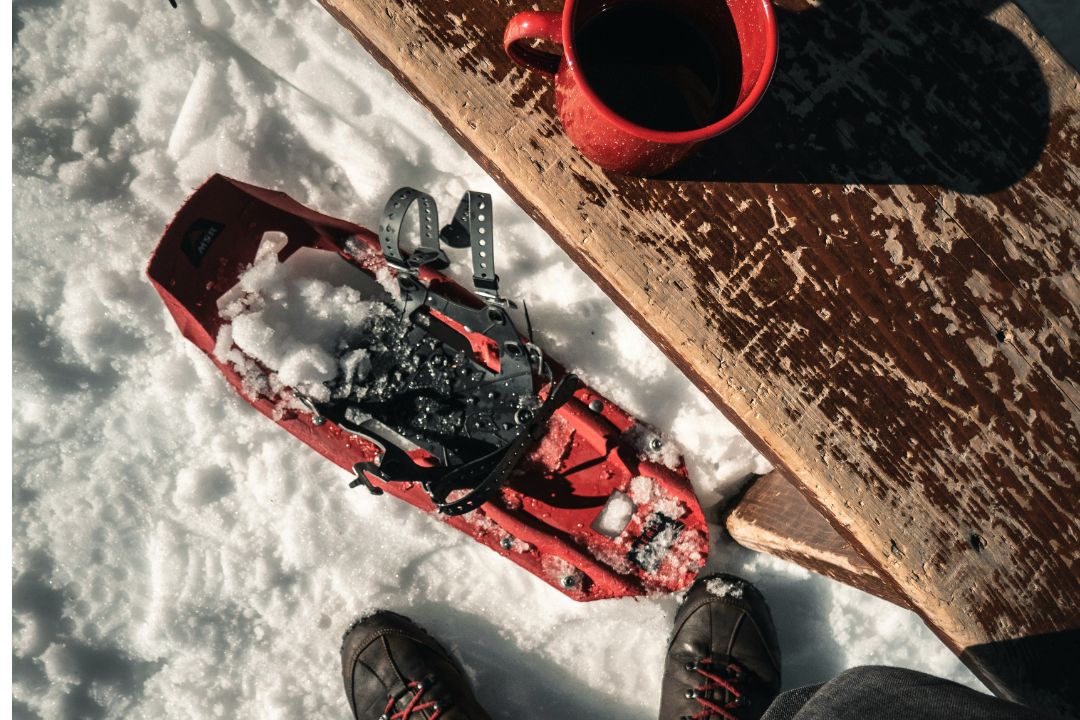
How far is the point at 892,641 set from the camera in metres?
1.44

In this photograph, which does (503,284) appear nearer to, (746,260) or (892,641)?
(746,260)

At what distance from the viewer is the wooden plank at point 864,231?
69 cm

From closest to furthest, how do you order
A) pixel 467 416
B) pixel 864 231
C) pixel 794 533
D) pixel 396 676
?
pixel 864 231 < pixel 794 533 < pixel 467 416 < pixel 396 676

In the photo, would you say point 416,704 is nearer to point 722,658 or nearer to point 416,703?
point 416,703

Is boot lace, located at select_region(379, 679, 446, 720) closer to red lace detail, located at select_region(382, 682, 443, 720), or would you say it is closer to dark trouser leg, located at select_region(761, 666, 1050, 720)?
red lace detail, located at select_region(382, 682, 443, 720)

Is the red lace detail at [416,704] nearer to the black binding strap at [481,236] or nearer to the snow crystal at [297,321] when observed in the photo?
the snow crystal at [297,321]

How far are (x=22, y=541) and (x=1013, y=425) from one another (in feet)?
5.48

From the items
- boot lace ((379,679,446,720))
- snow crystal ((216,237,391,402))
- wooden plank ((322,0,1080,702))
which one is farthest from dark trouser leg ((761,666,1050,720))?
snow crystal ((216,237,391,402))

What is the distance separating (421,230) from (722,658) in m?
1.05

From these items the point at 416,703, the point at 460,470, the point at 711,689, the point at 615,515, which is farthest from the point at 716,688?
the point at 460,470

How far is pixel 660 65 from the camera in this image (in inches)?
24.1

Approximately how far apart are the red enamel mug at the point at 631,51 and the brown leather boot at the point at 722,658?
1044 millimetres

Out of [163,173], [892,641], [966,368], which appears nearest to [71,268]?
[163,173]

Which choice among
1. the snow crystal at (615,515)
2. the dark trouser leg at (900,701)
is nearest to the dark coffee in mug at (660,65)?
the dark trouser leg at (900,701)
